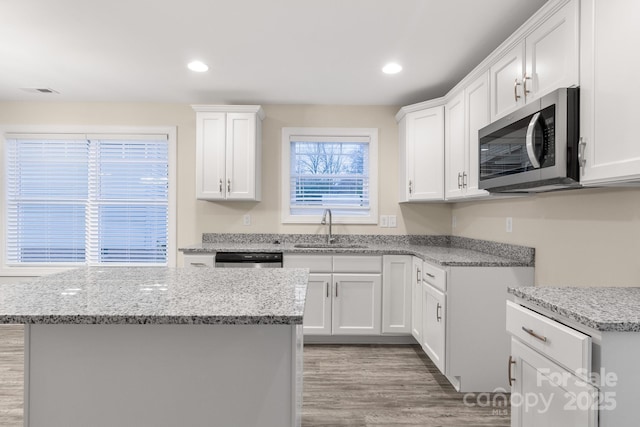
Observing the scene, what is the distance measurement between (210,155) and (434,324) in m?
2.54

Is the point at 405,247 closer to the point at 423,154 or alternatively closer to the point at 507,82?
the point at 423,154

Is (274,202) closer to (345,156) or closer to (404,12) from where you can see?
(345,156)

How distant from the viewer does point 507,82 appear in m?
2.13

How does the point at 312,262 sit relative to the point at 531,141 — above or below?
below

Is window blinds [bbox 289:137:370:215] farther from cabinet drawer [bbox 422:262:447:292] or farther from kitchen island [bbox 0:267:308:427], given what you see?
kitchen island [bbox 0:267:308:427]

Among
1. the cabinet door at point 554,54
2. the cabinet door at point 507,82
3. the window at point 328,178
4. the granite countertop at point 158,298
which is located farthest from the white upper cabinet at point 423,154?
the granite countertop at point 158,298

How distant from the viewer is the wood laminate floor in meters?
2.14

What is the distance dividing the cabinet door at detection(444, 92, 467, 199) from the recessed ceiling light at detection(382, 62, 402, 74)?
528 millimetres

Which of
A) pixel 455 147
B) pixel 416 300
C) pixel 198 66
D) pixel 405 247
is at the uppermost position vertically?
pixel 198 66

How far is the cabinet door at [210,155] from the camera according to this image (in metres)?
3.51

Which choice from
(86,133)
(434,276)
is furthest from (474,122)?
(86,133)

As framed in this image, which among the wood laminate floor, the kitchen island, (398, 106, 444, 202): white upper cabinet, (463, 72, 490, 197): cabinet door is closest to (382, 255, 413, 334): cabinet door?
the wood laminate floor

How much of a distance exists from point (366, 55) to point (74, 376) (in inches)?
101

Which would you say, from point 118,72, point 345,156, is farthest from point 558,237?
point 118,72
